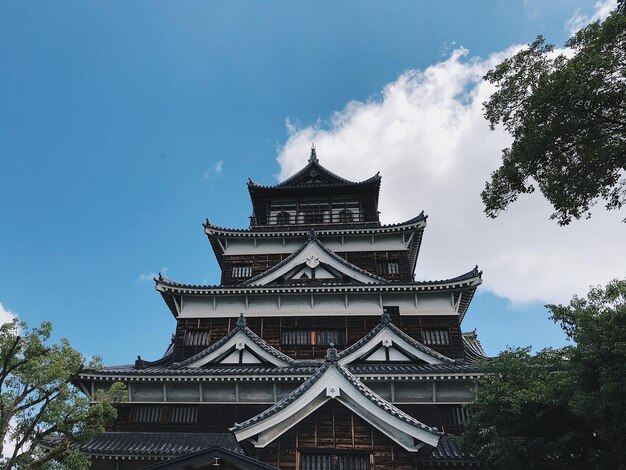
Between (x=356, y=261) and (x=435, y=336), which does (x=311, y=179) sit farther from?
(x=435, y=336)

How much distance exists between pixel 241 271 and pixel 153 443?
1108 cm

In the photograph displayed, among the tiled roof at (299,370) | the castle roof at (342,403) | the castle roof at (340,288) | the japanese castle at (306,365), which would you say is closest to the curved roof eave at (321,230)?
the japanese castle at (306,365)

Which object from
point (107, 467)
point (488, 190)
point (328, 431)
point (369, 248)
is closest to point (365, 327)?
point (369, 248)

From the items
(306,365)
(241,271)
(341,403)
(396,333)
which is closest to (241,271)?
(241,271)

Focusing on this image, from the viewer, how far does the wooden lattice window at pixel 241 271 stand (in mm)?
25156

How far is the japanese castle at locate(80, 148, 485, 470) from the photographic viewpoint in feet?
40.5

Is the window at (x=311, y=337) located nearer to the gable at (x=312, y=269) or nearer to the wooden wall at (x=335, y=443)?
the gable at (x=312, y=269)

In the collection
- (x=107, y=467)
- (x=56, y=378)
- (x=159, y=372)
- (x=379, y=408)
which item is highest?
(x=159, y=372)

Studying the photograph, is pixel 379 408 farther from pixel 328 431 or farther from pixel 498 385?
pixel 498 385

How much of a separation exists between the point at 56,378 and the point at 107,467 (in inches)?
190

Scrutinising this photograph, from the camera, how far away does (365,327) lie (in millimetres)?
20938

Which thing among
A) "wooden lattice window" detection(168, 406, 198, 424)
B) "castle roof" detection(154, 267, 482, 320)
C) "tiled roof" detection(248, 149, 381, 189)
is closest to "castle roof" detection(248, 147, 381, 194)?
"tiled roof" detection(248, 149, 381, 189)

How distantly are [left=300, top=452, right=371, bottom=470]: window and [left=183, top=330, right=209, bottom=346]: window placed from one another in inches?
401

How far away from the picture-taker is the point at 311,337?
20.9 meters
